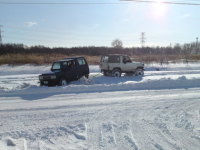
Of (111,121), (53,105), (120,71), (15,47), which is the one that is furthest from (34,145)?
(15,47)

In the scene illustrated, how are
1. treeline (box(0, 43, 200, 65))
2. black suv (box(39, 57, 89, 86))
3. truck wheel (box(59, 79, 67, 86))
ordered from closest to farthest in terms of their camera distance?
1. black suv (box(39, 57, 89, 86))
2. truck wheel (box(59, 79, 67, 86))
3. treeline (box(0, 43, 200, 65))

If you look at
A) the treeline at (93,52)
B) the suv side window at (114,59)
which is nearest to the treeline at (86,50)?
the treeline at (93,52)

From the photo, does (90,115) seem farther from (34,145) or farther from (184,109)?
(184,109)

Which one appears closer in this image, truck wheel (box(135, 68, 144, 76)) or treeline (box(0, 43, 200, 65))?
truck wheel (box(135, 68, 144, 76))

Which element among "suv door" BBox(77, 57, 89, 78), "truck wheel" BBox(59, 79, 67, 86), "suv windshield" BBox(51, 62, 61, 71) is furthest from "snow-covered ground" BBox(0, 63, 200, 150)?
"suv door" BBox(77, 57, 89, 78)

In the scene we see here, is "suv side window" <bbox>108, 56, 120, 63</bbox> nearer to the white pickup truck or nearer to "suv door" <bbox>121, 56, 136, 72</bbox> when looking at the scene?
the white pickup truck

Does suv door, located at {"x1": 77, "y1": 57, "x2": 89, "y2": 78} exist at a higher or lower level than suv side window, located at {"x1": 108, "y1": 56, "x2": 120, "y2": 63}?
lower

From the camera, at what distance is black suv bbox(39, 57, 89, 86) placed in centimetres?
1547

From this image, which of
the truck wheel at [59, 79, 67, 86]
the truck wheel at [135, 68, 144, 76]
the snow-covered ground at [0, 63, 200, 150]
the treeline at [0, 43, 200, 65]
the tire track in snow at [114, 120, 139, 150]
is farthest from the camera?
the treeline at [0, 43, 200, 65]

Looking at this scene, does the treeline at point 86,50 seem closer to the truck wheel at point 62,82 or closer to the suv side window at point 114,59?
the suv side window at point 114,59

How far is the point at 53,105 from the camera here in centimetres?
940

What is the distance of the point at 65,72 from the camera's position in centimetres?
1633

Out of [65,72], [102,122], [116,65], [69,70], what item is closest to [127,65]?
[116,65]

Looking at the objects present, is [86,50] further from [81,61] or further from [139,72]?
[81,61]
